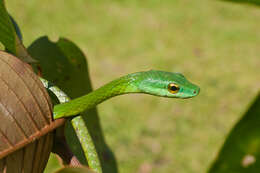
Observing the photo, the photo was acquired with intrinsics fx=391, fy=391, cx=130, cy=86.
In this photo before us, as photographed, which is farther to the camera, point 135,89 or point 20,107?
point 135,89

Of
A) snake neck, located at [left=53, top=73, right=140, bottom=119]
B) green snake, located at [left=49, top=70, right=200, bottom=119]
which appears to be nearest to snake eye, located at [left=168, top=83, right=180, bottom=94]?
green snake, located at [left=49, top=70, right=200, bottom=119]

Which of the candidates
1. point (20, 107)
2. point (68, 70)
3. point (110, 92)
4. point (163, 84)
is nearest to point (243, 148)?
point (163, 84)

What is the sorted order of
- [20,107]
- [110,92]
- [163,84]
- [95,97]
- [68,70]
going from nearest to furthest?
1. [20,107]
2. [95,97]
3. [110,92]
4. [68,70]
5. [163,84]

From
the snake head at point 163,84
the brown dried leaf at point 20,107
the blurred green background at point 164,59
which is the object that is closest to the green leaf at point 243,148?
the snake head at point 163,84

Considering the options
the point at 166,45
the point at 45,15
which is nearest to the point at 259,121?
the point at 166,45

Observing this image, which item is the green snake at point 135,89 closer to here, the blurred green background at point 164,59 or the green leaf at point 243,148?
the green leaf at point 243,148

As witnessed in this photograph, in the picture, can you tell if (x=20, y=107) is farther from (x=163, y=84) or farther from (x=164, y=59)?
(x=164, y=59)
